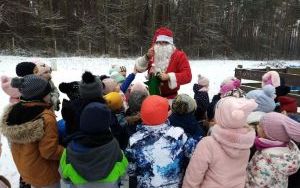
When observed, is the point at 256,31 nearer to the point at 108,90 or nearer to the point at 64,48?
the point at 64,48

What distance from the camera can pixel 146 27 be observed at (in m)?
32.2

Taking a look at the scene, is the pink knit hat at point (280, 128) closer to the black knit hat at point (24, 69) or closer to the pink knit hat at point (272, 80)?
the pink knit hat at point (272, 80)

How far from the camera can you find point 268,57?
38344 millimetres

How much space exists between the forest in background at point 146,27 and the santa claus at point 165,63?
22.6 m

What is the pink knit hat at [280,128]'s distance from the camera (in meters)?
2.98

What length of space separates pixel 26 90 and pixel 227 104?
1877 mm

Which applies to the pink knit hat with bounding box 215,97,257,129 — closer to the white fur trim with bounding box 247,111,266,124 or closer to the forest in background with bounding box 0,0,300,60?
the white fur trim with bounding box 247,111,266,124

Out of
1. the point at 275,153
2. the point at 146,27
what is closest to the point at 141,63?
the point at 275,153

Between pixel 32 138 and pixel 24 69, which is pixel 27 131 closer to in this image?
pixel 32 138

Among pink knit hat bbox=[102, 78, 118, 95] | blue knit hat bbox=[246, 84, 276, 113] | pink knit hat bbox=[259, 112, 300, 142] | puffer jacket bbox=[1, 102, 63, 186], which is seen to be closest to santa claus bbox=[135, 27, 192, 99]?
pink knit hat bbox=[102, 78, 118, 95]

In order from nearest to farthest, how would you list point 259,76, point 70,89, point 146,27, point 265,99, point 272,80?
point 70,89 → point 265,99 → point 272,80 → point 259,76 → point 146,27

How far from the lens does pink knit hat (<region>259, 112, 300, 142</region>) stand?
2.98 m

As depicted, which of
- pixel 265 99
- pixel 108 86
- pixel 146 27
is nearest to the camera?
pixel 265 99

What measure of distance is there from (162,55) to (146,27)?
93.7 feet
